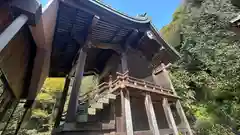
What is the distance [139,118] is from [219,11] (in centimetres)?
1225

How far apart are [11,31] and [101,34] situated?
3.95 meters

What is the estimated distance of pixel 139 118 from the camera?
7.23 meters

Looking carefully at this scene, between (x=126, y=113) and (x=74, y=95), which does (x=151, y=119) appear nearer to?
(x=126, y=113)

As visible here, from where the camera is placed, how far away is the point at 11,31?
2.60 metres

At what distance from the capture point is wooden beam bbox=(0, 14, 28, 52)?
240cm

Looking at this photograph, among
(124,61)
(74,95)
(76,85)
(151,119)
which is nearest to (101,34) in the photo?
(124,61)

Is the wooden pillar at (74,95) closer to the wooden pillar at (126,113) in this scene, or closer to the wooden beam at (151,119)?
the wooden pillar at (126,113)

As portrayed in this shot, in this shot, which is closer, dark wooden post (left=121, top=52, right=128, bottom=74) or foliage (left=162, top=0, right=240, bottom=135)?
dark wooden post (left=121, top=52, right=128, bottom=74)

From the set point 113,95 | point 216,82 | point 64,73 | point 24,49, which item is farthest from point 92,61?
point 216,82

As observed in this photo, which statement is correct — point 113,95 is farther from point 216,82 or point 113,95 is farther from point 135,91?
point 216,82

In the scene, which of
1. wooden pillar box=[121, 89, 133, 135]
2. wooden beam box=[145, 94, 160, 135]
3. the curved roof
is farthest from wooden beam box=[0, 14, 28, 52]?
wooden beam box=[145, 94, 160, 135]

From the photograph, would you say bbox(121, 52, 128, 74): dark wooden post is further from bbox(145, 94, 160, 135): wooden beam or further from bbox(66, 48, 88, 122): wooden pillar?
bbox(66, 48, 88, 122): wooden pillar

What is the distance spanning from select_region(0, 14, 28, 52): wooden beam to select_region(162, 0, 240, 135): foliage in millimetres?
8308

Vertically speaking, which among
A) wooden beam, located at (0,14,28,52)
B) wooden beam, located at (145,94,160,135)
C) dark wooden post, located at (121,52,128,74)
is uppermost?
→ dark wooden post, located at (121,52,128,74)
